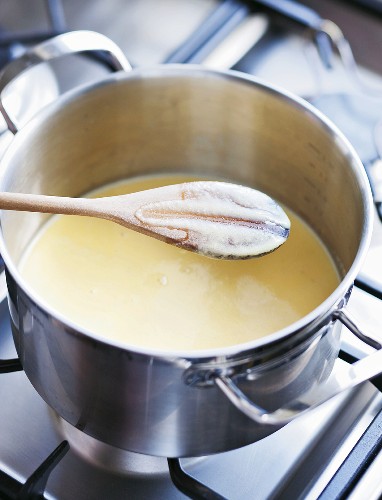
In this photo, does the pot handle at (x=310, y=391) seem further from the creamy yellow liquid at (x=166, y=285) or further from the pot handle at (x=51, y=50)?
the pot handle at (x=51, y=50)

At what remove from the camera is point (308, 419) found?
702 mm

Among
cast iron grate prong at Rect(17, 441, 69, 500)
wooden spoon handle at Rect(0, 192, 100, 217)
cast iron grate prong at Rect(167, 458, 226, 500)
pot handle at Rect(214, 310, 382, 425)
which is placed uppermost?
pot handle at Rect(214, 310, 382, 425)

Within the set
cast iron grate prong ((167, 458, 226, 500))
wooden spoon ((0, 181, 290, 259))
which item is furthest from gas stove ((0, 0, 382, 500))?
wooden spoon ((0, 181, 290, 259))

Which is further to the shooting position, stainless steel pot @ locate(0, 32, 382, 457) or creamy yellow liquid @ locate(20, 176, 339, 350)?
creamy yellow liquid @ locate(20, 176, 339, 350)

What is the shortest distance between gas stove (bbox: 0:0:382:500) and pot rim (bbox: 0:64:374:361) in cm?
7

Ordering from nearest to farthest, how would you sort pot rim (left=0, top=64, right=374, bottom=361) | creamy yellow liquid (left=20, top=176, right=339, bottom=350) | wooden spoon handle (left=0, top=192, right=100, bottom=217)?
pot rim (left=0, top=64, right=374, bottom=361) < wooden spoon handle (left=0, top=192, right=100, bottom=217) < creamy yellow liquid (left=20, top=176, right=339, bottom=350)

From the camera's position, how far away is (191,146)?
896 millimetres

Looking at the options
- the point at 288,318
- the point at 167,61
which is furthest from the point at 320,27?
the point at 288,318

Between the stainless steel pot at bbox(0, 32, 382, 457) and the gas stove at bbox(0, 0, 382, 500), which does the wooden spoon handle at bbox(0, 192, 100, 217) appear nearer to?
the stainless steel pot at bbox(0, 32, 382, 457)

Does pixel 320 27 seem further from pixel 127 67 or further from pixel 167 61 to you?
pixel 127 67

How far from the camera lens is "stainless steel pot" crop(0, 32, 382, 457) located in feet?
1.77

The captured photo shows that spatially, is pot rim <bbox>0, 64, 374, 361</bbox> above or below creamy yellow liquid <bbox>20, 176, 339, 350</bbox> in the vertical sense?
above

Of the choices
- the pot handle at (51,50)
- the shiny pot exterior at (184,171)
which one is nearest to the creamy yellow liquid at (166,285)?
the shiny pot exterior at (184,171)

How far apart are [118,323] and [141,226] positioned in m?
0.11
